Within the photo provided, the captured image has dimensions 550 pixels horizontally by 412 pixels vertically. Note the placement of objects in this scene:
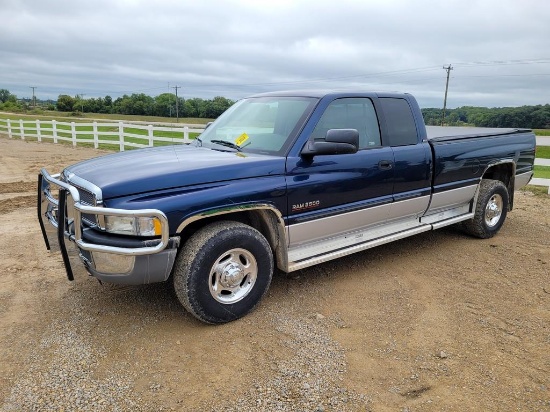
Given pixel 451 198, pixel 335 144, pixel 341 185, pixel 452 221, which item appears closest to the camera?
pixel 335 144

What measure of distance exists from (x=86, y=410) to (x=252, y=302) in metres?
1.45

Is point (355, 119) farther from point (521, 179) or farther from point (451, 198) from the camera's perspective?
point (521, 179)

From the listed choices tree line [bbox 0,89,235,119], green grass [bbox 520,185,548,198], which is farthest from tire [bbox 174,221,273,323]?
tree line [bbox 0,89,235,119]

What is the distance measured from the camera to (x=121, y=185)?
3.06 metres

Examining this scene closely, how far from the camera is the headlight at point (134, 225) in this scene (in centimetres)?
302

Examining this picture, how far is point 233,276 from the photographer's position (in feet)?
11.3

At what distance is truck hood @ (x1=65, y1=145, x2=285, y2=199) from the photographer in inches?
122

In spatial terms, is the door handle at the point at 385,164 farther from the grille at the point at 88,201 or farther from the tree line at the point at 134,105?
the tree line at the point at 134,105

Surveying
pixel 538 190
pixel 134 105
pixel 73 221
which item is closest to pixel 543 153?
pixel 538 190

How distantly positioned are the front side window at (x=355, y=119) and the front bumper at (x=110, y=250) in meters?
1.77

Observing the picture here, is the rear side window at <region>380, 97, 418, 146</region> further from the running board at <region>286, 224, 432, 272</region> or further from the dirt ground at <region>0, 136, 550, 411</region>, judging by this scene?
the dirt ground at <region>0, 136, 550, 411</region>

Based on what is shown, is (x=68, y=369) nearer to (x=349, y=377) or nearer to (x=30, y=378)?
(x=30, y=378)

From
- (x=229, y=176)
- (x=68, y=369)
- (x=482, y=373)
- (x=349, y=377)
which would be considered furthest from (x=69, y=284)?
(x=482, y=373)

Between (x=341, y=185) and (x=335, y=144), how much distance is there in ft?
1.56
